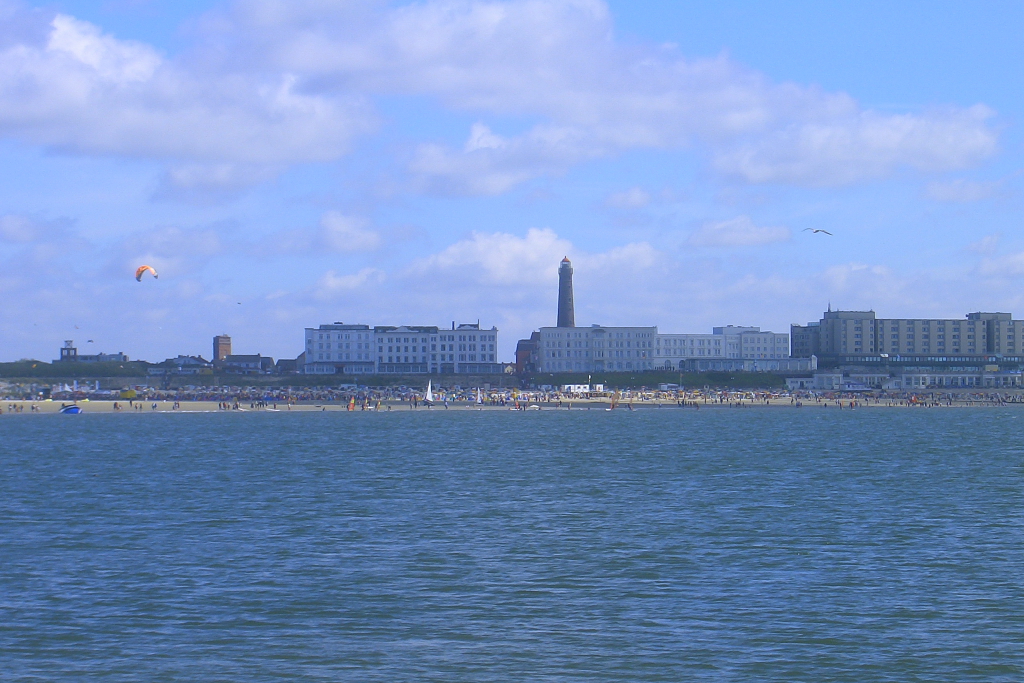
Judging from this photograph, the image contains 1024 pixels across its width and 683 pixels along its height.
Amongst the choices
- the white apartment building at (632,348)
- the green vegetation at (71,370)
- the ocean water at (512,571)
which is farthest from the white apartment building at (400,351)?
the ocean water at (512,571)

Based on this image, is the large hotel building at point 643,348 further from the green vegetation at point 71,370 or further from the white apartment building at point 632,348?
the green vegetation at point 71,370

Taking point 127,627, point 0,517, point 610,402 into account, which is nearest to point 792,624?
point 127,627

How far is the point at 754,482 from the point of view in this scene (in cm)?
3878

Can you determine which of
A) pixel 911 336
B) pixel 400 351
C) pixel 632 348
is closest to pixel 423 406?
pixel 400 351

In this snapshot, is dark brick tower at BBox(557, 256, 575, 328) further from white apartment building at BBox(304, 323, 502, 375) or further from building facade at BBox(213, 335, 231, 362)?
building facade at BBox(213, 335, 231, 362)

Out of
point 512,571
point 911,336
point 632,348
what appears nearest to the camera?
Result: point 512,571

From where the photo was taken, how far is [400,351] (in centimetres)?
15900

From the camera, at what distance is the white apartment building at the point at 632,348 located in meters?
158

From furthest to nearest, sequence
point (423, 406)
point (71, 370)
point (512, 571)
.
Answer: point (71, 370) → point (423, 406) → point (512, 571)

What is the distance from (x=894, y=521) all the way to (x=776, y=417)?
7121cm

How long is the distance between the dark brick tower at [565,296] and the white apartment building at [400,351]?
36.8 ft

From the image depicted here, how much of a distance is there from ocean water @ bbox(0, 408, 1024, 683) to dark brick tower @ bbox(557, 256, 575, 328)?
116 m

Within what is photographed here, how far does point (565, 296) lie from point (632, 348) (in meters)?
13.5

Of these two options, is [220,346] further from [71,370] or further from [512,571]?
[512,571]
